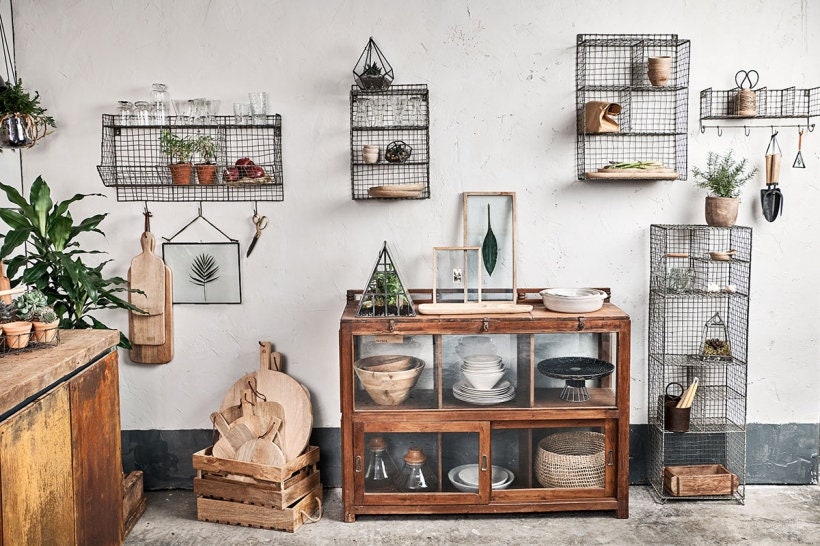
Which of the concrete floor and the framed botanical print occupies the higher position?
the framed botanical print

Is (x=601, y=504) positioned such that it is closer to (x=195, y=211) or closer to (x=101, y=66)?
(x=195, y=211)

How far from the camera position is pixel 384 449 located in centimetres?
374

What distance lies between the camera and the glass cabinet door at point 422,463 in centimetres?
371

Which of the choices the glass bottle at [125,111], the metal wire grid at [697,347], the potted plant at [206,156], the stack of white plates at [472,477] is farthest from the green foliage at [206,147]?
the metal wire grid at [697,347]

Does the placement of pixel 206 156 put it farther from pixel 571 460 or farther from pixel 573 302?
pixel 571 460

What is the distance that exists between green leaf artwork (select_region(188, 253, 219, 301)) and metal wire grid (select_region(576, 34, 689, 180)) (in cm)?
210

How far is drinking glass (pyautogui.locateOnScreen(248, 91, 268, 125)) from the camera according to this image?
3947 millimetres

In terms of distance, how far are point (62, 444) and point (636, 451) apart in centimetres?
307

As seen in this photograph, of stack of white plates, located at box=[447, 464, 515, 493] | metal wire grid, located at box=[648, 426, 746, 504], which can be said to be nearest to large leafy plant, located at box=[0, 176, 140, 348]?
stack of white plates, located at box=[447, 464, 515, 493]

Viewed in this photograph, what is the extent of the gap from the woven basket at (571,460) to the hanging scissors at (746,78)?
6.78ft

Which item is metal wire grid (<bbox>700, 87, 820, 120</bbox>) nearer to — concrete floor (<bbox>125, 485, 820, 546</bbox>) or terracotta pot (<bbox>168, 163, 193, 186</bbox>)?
concrete floor (<bbox>125, 485, 820, 546</bbox>)

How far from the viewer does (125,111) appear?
397cm

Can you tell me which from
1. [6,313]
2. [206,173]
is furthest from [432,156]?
[6,313]

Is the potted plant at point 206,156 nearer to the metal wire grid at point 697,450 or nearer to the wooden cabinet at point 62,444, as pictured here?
the wooden cabinet at point 62,444
